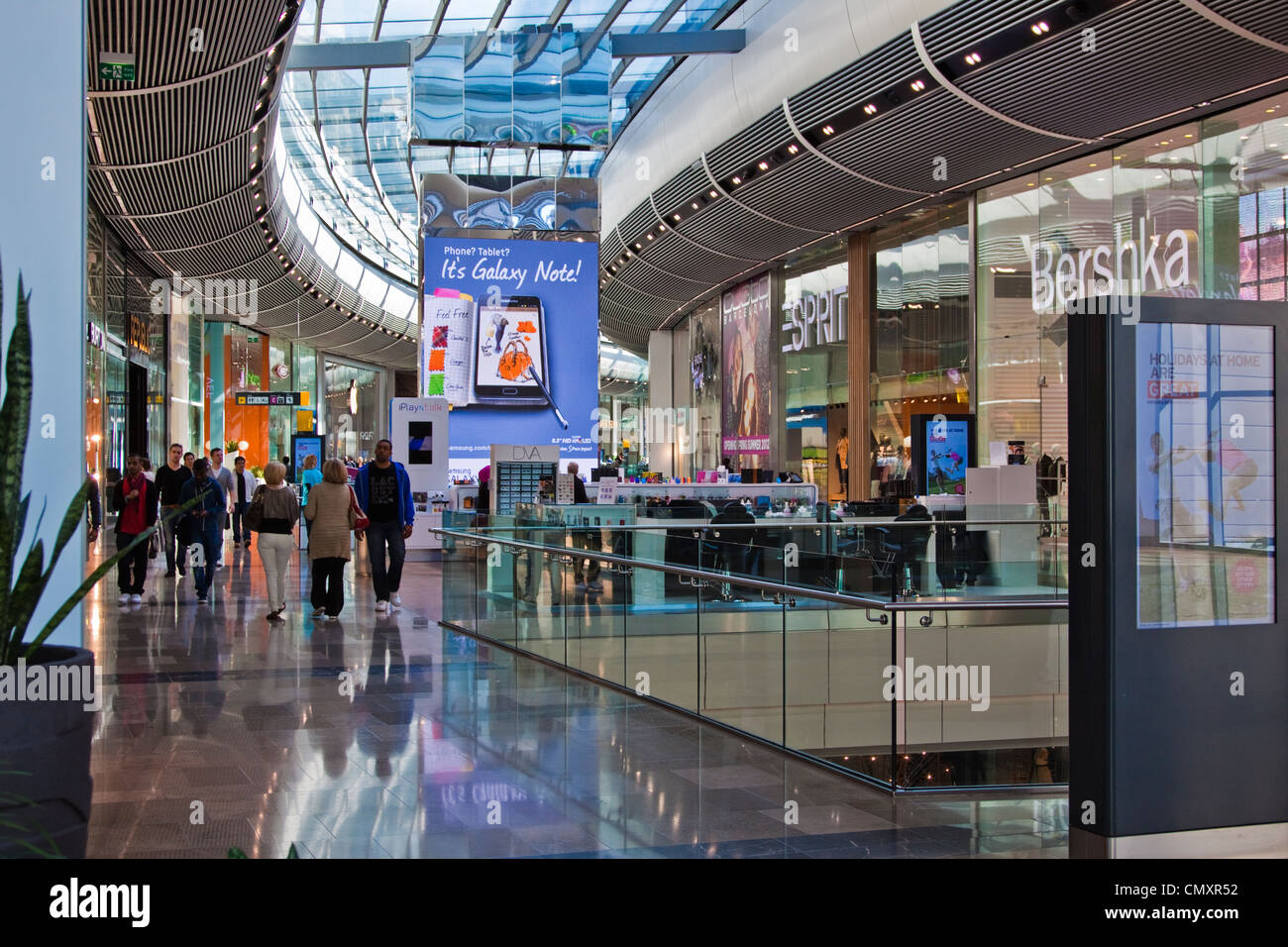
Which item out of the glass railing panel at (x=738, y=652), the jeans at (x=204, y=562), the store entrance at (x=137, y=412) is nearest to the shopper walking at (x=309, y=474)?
the store entrance at (x=137, y=412)

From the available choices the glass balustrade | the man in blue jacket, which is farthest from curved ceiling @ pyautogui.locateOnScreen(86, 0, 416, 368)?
the glass balustrade

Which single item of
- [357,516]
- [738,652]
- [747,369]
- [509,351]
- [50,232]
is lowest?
[738,652]

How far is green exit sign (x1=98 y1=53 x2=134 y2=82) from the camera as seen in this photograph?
14.3 metres

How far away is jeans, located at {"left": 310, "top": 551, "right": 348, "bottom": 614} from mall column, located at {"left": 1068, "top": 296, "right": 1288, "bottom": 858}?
879cm

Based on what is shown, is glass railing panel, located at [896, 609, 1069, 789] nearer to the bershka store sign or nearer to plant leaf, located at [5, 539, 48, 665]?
plant leaf, located at [5, 539, 48, 665]

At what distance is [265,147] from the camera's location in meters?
21.2

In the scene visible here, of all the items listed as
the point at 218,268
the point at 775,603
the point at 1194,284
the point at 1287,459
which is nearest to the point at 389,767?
the point at 775,603

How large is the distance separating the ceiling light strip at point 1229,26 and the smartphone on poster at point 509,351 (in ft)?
42.3

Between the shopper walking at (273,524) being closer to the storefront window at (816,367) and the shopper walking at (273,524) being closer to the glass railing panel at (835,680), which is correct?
the glass railing panel at (835,680)

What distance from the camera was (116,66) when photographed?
14633mm

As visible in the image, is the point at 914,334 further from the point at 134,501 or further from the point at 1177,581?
the point at 1177,581

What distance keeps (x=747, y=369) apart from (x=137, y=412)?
16364 mm

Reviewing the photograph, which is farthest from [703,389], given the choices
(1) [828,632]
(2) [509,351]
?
(1) [828,632]

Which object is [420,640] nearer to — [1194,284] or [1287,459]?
[1287,459]
